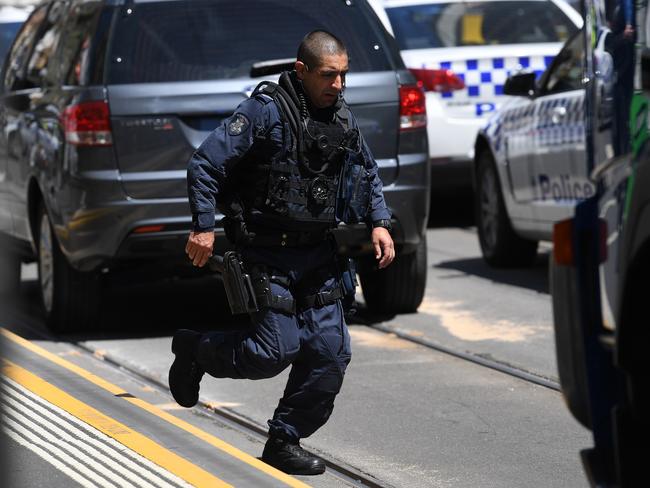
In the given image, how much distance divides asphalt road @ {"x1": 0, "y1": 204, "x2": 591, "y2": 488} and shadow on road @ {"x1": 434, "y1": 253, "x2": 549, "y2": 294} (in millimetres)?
14

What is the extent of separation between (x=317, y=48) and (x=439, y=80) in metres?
7.50

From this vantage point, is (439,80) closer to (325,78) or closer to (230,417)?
(230,417)

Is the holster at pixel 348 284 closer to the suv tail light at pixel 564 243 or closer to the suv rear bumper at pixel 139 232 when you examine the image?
the suv tail light at pixel 564 243

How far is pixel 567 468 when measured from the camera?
5.67 metres

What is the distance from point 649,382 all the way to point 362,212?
6.15 ft

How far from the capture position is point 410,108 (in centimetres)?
845

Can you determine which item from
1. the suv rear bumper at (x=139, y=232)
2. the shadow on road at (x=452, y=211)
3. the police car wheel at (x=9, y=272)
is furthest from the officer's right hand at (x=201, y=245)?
the shadow on road at (x=452, y=211)

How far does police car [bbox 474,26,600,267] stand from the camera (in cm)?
970

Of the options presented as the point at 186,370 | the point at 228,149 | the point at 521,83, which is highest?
the point at 228,149

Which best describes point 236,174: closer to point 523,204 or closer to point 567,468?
point 567,468

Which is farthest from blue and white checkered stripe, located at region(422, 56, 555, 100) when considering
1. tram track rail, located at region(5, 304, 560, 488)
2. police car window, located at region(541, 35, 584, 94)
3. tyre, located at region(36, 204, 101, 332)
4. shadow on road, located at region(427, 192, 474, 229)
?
tyre, located at region(36, 204, 101, 332)

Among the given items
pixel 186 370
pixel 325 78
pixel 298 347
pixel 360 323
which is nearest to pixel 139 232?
pixel 360 323

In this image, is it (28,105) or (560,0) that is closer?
(28,105)

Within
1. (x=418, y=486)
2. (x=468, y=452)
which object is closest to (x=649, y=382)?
(x=418, y=486)
